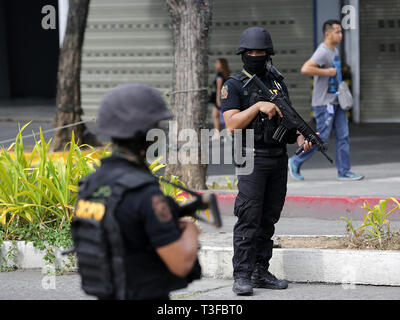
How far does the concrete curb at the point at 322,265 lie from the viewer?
623 cm

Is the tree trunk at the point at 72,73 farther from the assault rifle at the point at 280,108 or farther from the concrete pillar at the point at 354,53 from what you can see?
the assault rifle at the point at 280,108

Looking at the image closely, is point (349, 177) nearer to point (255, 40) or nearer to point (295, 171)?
point (295, 171)

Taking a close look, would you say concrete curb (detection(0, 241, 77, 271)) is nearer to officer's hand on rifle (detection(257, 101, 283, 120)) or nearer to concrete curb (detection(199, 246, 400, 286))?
concrete curb (detection(199, 246, 400, 286))

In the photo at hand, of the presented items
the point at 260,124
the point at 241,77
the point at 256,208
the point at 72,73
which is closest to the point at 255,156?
the point at 260,124

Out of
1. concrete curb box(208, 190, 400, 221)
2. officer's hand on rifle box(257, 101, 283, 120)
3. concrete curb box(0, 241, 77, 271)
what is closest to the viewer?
officer's hand on rifle box(257, 101, 283, 120)

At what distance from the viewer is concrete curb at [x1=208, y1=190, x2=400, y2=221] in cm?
877

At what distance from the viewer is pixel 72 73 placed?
12.9m

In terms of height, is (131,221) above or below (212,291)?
above

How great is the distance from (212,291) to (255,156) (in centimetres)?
102

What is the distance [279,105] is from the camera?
237 inches

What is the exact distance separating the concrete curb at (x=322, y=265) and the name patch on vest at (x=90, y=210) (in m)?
3.41

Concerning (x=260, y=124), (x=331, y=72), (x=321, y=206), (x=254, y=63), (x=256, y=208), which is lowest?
(x=321, y=206)

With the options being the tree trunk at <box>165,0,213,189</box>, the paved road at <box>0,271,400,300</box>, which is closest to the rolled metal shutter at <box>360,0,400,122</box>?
the tree trunk at <box>165,0,213,189</box>

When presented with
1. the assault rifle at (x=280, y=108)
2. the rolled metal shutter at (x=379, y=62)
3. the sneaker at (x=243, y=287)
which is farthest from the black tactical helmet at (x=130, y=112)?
the rolled metal shutter at (x=379, y=62)
